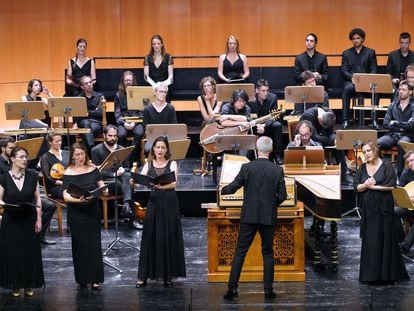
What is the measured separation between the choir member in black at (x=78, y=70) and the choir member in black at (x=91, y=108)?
39cm

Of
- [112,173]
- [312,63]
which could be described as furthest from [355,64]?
[112,173]

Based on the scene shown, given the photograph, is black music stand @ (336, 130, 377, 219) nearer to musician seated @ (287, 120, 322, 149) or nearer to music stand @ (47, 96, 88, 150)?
musician seated @ (287, 120, 322, 149)

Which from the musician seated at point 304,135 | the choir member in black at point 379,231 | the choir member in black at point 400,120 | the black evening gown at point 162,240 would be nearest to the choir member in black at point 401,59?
the choir member in black at point 400,120

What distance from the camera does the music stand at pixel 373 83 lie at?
1112 cm

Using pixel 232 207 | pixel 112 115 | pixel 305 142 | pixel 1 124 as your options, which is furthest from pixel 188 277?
pixel 1 124

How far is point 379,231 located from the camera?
783cm

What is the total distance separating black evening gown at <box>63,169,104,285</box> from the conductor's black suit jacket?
1243 millimetres

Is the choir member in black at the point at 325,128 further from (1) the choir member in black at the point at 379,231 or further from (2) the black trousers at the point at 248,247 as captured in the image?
(2) the black trousers at the point at 248,247

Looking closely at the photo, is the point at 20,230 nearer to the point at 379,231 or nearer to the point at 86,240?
the point at 86,240

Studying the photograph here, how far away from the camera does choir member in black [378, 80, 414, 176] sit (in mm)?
10719

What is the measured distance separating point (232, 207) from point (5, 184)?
1.87 m

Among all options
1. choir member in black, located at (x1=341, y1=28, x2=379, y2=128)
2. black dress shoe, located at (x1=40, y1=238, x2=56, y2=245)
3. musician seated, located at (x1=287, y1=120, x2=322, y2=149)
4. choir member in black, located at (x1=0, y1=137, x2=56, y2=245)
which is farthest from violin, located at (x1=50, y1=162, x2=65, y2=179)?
choir member in black, located at (x1=341, y1=28, x2=379, y2=128)

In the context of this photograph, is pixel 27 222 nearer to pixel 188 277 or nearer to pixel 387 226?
pixel 188 277

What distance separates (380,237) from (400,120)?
3.30 m
